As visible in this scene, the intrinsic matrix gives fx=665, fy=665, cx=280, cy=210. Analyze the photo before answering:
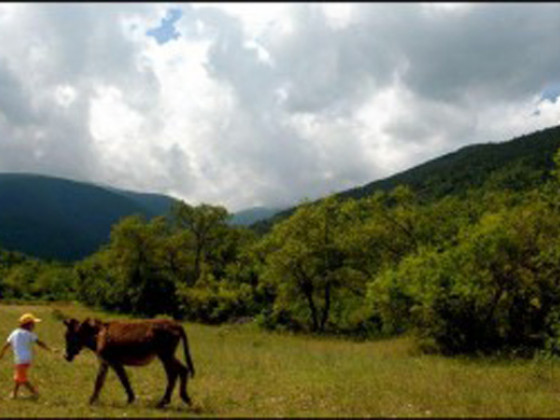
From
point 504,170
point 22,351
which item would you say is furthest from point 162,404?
point 504,170

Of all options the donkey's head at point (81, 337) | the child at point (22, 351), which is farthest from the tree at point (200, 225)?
the donkey's head at point (81, 337)

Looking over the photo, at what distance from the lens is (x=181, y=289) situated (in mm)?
68625

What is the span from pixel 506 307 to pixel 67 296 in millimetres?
81686

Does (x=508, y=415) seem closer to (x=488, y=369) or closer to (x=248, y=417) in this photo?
(x=248, y=417)

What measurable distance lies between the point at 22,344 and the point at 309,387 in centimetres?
803

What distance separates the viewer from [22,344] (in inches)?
639

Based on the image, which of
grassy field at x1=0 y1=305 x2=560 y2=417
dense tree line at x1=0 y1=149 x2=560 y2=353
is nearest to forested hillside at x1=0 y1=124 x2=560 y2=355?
dense tree line at x1=0 y1=149 x2=560 y2=353

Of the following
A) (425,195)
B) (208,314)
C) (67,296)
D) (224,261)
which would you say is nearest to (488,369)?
(208,314)

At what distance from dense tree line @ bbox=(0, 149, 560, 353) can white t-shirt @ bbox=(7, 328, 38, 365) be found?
19.4 metres

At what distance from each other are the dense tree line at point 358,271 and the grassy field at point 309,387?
4.58m

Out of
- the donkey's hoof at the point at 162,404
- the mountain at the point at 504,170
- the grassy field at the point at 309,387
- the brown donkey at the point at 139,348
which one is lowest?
the grassy field at the point at 309,387

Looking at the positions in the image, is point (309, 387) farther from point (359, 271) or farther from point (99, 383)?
point (359, 271)

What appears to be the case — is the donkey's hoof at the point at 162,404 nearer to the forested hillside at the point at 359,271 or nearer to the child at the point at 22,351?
the child at the point at 22,351

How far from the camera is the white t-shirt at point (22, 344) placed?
1609cm
